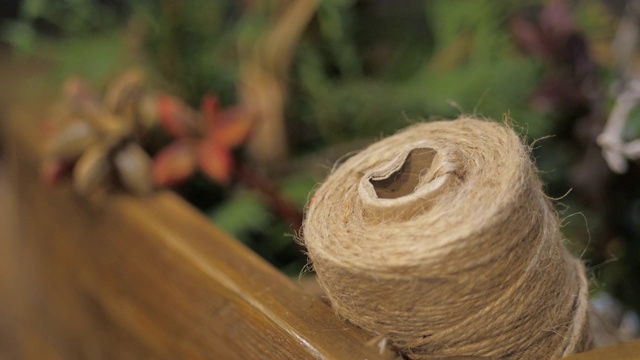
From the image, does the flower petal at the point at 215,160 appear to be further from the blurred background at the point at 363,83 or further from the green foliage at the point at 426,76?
the green foliage at the point at 426,76

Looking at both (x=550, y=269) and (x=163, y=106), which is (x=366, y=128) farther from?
(x=550, y=269)

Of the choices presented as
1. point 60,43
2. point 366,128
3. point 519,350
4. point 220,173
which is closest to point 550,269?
point 519,350

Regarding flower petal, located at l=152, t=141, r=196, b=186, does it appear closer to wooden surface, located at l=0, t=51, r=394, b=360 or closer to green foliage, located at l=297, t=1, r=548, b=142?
wooden surface, located at l=0, t=51, r=394, b=360

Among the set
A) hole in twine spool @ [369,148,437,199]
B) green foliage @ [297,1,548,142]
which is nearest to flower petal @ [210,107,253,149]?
green foliage @ [297,1,548,142]

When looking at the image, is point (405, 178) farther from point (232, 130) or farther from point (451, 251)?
point (232, 130)

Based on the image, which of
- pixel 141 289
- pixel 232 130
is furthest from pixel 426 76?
pixel 141 289

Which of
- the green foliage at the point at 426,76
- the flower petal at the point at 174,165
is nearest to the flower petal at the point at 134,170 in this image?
the flower petal at the point at 174,165
